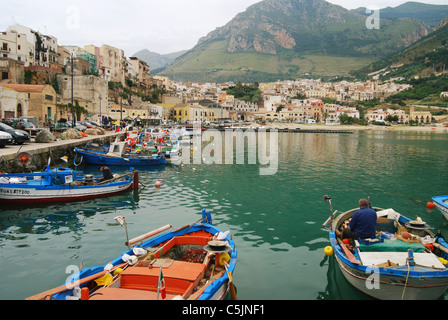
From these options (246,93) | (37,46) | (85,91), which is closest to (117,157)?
(85,91)

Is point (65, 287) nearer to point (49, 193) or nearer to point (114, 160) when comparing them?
point (49, 193)

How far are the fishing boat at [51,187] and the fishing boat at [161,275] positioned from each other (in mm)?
8958

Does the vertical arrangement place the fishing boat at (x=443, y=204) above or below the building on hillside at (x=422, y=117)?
below

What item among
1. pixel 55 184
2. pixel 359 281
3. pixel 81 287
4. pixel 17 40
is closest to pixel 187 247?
pixel 81 287

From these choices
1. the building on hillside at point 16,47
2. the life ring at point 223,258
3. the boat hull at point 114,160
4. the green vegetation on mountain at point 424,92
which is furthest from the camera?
the green vegetation on mountain at point 424,92

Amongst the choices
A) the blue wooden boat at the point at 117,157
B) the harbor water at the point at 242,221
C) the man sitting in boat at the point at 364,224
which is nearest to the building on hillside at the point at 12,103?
the blue wooden boat at the point at 117,157

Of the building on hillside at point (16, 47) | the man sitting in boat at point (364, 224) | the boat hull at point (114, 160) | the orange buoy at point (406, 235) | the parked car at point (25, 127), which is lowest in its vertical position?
the orange buoy at point (406, 235)

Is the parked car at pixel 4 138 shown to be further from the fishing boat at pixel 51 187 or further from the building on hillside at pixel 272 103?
the building on hillside at pixel 272 103

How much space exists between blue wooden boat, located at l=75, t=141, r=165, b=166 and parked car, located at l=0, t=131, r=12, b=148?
20.8ft

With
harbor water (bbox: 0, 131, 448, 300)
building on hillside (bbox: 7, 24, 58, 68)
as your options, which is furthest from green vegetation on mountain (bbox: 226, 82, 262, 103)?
harbor water (bbox: 0, 131, 448, 300)

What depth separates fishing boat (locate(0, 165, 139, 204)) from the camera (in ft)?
50.2

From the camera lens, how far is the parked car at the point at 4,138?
71.6 ft

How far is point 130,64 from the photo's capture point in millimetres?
113438

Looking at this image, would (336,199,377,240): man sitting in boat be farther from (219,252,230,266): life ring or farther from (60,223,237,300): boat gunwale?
(219,252,230,266): life ring
